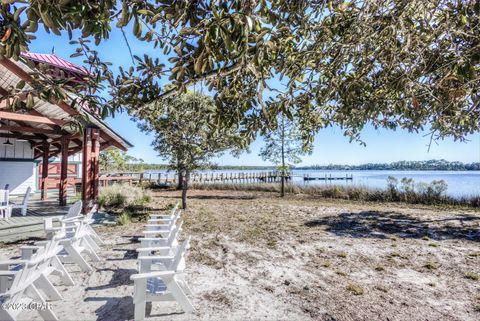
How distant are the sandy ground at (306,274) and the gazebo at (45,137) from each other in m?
2.90

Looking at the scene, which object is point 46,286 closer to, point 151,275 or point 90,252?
point 151,275

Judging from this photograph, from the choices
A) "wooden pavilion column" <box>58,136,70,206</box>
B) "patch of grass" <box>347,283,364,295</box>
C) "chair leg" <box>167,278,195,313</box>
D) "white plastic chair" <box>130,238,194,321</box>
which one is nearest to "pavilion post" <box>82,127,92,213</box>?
"wooden pavilion column" <box>58,136,70,206</box>

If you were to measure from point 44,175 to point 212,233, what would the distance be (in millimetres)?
8993

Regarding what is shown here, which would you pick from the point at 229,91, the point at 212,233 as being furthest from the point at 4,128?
the point at 229,91

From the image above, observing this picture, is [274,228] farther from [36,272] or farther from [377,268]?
[36,272]

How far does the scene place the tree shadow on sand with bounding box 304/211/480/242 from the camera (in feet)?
26.3

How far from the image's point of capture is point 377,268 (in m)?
5.24

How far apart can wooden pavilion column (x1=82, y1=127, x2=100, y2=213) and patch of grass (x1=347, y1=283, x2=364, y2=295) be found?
8.15 metres

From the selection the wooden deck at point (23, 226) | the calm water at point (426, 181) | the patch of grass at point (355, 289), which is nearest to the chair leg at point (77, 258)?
the wooden deck at point (23, 226)

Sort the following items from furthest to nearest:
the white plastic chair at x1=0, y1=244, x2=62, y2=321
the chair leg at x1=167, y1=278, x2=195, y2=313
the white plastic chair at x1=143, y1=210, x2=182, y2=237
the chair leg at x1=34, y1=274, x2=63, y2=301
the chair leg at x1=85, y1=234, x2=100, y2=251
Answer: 1. the chair leg at x1=85, y1=234, x2=100, y2=251
2. the white plastic chair at x1=143, y1=210, x2=182, y2=237
3. the chair leg at x1=34, y1=274, x2=63, y2=301
4. the chair leg at x1=167, y1=278, x2=195, y2=313
5. the white plastic chair at x1=0, y1=244, x2=62, y2=321

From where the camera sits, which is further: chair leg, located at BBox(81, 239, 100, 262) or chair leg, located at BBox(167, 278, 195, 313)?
chair leg, located at BBox(81, 239, 100, 262)

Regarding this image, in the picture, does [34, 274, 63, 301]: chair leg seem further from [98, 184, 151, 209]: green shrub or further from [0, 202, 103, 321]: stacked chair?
[98, 184, 151, 209]: green shrub

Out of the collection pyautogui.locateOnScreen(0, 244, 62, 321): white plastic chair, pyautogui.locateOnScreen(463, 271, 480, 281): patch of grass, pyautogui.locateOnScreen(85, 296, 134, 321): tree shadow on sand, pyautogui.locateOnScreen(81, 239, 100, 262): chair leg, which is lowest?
pyautogui.locateOnScreen(463, 271, 480, 281): patch of grass

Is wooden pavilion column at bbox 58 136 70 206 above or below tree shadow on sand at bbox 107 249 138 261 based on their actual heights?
above
